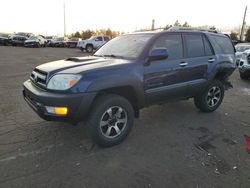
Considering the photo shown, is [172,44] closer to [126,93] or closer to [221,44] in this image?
[126,93]

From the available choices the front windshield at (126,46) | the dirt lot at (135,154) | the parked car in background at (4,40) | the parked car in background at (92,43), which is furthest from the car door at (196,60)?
the parked car in background at (4,40)

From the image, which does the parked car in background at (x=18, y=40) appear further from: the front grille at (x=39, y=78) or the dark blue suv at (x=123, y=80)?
the front grille at (x=39, y=78)

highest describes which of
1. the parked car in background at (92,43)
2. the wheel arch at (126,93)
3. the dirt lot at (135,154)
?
the parked car in background at (92,43)

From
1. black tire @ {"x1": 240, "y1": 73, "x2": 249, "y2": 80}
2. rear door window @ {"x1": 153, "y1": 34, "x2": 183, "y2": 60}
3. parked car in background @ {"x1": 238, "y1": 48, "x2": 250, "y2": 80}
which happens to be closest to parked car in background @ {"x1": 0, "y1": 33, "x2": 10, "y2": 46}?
black tire @ {"x1": 240, "y1": 73, "x2": 249, "y2": 80}

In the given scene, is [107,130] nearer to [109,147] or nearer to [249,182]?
[109,147]

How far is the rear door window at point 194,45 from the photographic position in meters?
4.42

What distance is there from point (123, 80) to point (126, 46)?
1065 millimetres

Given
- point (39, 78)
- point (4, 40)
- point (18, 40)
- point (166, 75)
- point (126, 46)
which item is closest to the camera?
point (39, 78)

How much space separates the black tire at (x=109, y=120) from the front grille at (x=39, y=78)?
82cm

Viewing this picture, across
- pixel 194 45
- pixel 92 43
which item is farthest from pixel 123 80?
pixel 92 43

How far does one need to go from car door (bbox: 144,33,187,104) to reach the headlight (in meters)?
1.18

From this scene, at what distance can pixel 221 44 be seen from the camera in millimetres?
5277

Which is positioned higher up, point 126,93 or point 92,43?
point 92,43

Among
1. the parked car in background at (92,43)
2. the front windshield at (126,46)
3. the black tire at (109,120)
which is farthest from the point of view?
the parked car in background at (92,43)
